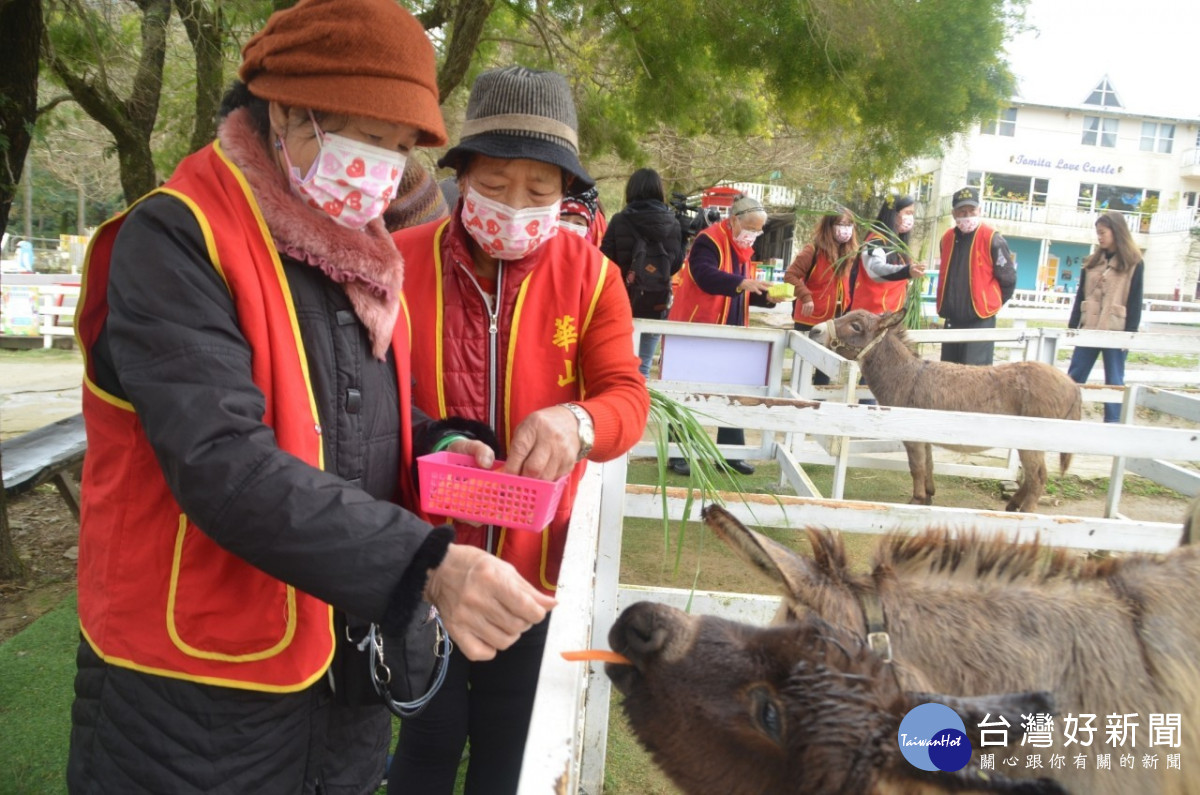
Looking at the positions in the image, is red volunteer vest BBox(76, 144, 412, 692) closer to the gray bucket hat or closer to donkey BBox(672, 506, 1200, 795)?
the gray bucket hat

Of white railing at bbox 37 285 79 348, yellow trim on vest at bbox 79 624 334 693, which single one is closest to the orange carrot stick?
yellow trim on vest at bbox 79 624 334 693

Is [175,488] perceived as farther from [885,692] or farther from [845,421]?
[845,421]

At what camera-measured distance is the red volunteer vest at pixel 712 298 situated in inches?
276

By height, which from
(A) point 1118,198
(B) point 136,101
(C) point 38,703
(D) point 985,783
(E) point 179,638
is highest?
(A) point 1118,198

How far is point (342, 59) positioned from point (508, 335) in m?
0.83

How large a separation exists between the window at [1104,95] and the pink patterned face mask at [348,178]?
48144 mm

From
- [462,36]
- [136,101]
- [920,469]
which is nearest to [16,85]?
[136,101]

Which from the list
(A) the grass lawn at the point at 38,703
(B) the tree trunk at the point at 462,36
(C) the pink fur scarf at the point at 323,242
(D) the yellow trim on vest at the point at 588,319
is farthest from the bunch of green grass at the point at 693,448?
(B) the tree trunk at the point at 462,36

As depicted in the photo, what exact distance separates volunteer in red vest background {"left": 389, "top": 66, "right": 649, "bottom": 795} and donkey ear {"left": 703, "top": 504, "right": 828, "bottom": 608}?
324 mm

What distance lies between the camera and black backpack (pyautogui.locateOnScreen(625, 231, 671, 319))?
7.10m

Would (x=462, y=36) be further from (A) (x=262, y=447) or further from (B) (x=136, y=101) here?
(A) (x=262, y=447)

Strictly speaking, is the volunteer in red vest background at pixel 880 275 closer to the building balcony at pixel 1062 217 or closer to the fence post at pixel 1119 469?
the fence post at pixel 1119 469

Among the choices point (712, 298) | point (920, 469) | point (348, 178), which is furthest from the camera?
point (712, 298)

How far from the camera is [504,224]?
200 centimetres
